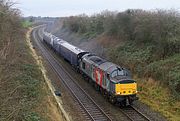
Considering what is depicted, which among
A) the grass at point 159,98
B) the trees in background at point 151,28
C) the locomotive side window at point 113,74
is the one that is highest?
the trees in background at point 151,28

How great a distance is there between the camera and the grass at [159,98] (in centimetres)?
2387

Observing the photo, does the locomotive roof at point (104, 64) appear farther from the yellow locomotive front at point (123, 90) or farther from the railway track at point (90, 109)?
the railway track at point (90, 109)

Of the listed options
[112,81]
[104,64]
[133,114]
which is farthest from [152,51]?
[133,114]

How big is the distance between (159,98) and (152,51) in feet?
30.0

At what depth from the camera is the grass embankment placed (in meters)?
26.6

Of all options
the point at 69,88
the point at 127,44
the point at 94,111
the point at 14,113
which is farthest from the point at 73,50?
the point at 14,113

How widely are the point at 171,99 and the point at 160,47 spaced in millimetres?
8850

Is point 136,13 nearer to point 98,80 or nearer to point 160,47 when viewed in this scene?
point 160,47

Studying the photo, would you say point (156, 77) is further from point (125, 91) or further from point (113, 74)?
point (125, 91)

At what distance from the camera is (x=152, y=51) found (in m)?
34.8

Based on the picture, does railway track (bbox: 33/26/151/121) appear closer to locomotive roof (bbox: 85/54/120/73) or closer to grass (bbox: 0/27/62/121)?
grass (bbox: 0/27/62/121)

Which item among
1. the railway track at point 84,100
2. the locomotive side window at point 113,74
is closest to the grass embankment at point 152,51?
the locomotive side window at point 113,74

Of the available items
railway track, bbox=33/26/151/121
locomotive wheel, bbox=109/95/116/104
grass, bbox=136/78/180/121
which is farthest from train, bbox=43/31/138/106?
grass, bbox=136/78/180/121

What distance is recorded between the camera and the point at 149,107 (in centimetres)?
2528
